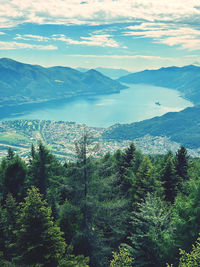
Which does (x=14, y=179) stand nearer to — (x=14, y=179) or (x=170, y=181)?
(x=14, y=179)

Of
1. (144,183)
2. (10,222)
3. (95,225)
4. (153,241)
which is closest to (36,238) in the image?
(95,225)

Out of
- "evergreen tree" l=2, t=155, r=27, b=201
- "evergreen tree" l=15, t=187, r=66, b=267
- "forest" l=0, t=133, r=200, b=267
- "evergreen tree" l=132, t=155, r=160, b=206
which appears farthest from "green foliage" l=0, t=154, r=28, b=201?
"evergreen tree" l=15, t=187, r=66, b=267

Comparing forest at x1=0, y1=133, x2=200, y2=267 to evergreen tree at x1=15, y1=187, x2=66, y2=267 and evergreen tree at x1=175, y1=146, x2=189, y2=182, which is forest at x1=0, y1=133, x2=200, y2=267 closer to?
evergreen tree at x1=15, y1=187, x2=66, y2=267

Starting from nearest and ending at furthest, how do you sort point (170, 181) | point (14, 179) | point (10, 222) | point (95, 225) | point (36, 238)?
1. point (36, 238)
2. point (95, 225)
3. point (10, 222)
4. point (170, 181)
5. point (14, 179)

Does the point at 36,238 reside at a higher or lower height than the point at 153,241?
higher

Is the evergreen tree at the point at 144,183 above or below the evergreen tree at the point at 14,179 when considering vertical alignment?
above

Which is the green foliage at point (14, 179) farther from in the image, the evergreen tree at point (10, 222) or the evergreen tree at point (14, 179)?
the evergreen tree at point (10, 222)

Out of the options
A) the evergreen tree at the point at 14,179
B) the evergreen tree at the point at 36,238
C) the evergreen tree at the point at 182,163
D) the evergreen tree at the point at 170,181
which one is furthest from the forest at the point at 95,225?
the evergreen tree at the point at 182,163

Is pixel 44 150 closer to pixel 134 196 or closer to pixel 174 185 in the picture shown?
pixel 134 196
